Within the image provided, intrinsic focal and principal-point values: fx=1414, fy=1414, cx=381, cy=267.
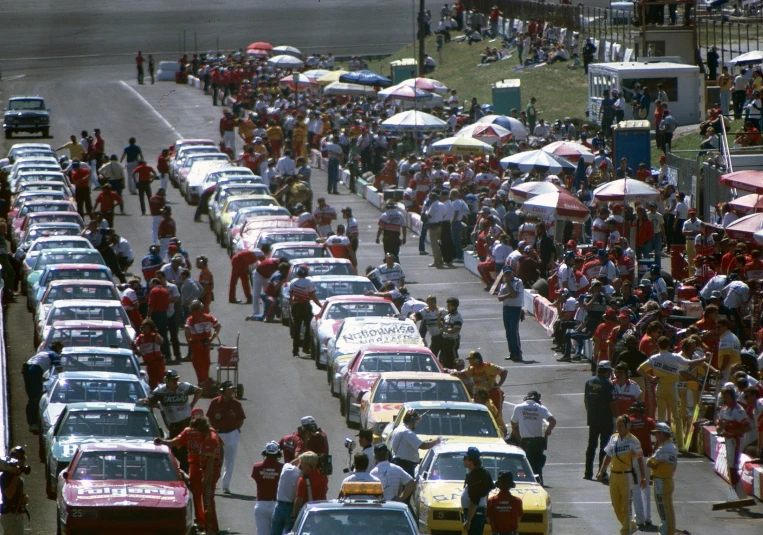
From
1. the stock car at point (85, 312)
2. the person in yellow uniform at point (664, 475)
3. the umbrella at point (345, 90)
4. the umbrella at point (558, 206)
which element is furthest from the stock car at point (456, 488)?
the umbrella at point (345, 90)

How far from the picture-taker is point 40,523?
1530cm

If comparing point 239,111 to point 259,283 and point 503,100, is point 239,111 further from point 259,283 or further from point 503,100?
point 259,283

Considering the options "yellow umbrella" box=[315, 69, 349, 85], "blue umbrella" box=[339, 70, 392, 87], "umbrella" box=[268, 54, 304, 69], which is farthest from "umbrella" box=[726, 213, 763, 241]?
"umbrella" box=[268, 54, 304, 69]

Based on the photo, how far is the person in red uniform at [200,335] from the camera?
20.5 m

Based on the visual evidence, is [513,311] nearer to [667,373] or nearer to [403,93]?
[667,373]

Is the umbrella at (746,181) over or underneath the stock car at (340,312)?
over

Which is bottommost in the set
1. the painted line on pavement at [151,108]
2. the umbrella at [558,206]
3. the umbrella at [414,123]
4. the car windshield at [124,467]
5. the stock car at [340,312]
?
the painted line on pavement at [151,108]

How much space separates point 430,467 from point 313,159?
31122mm

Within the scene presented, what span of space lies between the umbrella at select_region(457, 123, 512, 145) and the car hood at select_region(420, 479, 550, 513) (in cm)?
2374

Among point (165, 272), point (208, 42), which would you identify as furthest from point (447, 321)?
point (208, 42)

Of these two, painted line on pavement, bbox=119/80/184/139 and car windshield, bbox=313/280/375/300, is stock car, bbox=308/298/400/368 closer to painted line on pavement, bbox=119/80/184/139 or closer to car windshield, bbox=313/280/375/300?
car windshield, bbox=313/280/375/300

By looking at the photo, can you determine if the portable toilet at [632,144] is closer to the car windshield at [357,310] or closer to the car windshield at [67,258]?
the car windshield at [357,310]

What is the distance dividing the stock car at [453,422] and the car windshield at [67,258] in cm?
1089

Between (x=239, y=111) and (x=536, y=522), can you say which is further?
(x=239, y=111)
